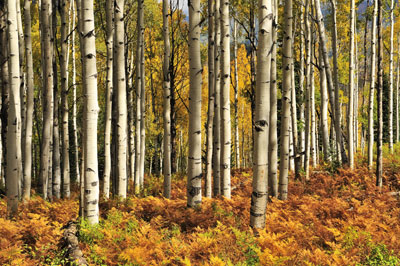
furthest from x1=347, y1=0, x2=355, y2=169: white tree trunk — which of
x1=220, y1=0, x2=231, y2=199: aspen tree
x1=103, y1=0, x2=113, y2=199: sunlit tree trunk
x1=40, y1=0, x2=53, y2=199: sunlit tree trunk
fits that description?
x1=40, y1=0, x2=53, y2=199: sunlit tree trunk

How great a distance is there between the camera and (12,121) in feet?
18.4

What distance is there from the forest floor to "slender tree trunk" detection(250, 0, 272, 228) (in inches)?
24.1

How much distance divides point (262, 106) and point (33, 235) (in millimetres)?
3904

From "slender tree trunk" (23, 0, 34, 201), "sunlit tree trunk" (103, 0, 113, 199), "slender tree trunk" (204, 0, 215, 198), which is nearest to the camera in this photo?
"slender tree trunk" (23, 0, 34, 201)

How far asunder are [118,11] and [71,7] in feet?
27.0

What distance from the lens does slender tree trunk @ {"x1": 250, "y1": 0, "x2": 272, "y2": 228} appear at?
4.20 m

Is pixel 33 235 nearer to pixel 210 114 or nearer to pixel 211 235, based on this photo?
pixel 211 235

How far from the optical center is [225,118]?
6430mm

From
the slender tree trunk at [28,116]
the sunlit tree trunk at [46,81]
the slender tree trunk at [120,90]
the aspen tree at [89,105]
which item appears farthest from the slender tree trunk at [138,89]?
the aspen tree at [89,105]

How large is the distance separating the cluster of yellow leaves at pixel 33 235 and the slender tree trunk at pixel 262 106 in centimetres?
284

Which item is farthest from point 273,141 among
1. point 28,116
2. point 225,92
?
point 28,116

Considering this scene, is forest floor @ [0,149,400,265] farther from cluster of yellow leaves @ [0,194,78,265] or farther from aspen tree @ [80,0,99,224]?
aspen tree @ [80,0,99,224]

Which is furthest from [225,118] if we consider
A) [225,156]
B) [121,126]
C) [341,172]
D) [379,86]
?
[341,172]

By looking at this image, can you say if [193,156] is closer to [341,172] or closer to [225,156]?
[225,156]
